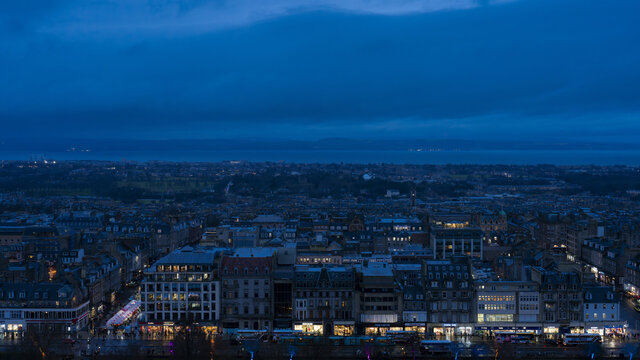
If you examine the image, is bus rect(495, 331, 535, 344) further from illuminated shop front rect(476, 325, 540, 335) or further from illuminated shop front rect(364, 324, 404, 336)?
illuminated shop front rect(364, 324, 404, 336)

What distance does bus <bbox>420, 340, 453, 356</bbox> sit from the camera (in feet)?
127

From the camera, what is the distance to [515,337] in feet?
136

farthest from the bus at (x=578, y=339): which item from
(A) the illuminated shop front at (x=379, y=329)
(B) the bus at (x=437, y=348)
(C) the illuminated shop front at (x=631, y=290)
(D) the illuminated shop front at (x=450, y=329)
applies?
(C) the illuminated shop front at (x=631, y=290)

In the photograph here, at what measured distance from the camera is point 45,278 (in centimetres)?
4869

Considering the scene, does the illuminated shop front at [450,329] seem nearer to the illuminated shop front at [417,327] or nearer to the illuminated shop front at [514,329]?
the illuminated shop front at [417,327]

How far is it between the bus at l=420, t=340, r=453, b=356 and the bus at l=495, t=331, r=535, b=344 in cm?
380

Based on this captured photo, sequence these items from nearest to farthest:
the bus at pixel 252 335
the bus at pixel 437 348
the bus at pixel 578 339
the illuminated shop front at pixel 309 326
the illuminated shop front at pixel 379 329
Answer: the bus at pixel 437 348, the bus at pixel 578 339, the bus at pixel 252 335, the illuminated shop front at pixel 379 329, the illuminated shop front at pixel 309 326

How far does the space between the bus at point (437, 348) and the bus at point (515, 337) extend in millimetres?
3795

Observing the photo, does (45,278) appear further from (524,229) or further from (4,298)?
(524,229)

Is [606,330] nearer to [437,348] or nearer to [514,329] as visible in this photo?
[514,329]

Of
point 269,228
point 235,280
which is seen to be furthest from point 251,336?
point 269,228

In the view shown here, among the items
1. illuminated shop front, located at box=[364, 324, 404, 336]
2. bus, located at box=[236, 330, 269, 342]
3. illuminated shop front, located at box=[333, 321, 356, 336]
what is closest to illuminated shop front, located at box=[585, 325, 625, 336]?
illuminated shop front, located at box=[364, 324, 404, 336]

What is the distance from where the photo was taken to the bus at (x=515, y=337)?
135ft

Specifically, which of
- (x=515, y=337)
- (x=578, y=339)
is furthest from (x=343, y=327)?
(x=578, y=339)
